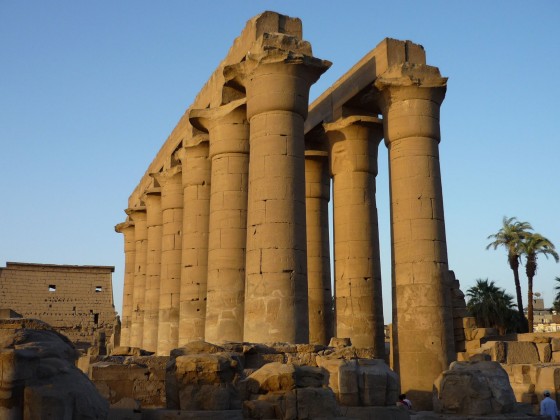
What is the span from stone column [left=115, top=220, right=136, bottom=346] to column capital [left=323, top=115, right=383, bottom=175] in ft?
58.9

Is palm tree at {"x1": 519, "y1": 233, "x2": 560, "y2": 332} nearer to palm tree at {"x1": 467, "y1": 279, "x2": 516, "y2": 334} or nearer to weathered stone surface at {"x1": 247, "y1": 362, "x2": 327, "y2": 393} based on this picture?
palm tree at {"x1": 467, "y1": 279, "x2": 516, "y2": 334}

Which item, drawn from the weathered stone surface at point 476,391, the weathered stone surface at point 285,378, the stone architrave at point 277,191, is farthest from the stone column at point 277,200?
the weathered stone surface at point 285,378

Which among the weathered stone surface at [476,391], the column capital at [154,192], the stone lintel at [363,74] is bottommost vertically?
the weathered stone surface at [476,391]

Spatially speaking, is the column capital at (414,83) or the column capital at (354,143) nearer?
the column capital at (414,83)

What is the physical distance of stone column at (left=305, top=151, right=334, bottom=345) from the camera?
21.0 metres

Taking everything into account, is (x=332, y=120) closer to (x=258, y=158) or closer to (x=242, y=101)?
(x=242, y=101)

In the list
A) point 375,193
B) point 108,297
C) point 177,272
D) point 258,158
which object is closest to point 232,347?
point 258,158

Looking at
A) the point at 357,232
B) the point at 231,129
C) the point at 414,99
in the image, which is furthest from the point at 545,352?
the point at 231,129

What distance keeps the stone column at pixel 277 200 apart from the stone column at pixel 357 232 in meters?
4.39

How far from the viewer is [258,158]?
15.1m

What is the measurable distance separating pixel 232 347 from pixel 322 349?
2.01 meters

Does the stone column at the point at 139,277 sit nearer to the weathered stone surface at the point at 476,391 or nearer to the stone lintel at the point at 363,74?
the stone lintel at the point at 363,74

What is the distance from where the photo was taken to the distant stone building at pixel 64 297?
4669 centimetres

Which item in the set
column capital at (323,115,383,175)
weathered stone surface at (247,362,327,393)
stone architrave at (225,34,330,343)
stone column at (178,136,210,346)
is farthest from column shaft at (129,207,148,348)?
weathered stone surface at (247,362,327,393)
